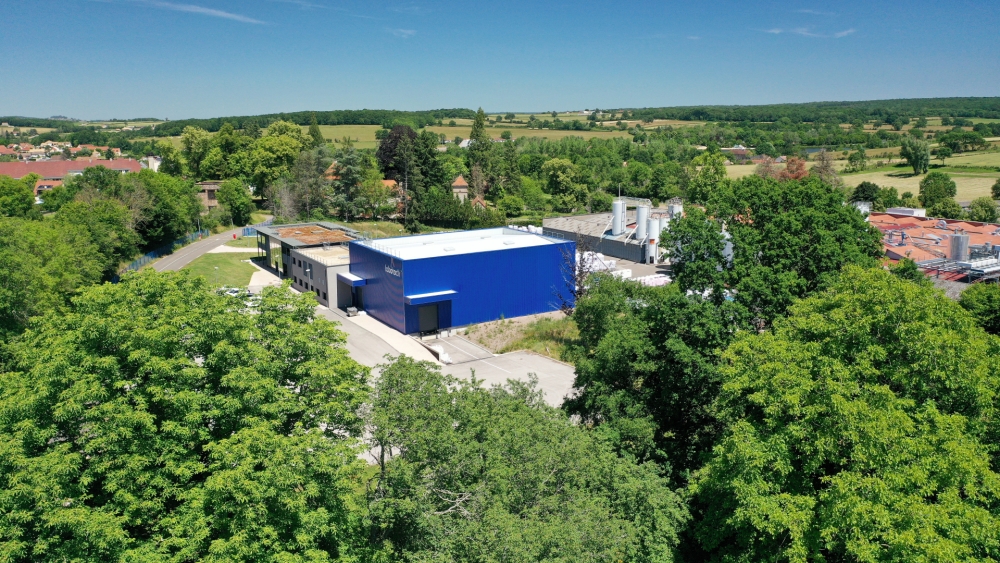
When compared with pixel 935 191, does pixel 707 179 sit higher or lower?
higher

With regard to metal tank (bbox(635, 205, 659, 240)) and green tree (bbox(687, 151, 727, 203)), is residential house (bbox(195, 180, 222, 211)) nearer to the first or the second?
metal tank (bbox(635, 205, 659, 240))

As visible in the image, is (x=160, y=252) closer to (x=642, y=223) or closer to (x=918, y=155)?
(x=642, y=223)

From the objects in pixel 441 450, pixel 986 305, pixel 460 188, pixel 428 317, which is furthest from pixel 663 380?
pixel 460 188

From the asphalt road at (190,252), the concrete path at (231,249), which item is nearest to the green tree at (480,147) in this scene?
the asphalt road at (190,252)

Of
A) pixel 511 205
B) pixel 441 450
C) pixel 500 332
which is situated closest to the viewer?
pixel 441 450

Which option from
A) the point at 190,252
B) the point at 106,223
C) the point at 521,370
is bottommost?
the point at 521,370

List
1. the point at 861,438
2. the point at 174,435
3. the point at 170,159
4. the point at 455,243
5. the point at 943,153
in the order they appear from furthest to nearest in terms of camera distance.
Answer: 1. the point at 943,153
2. the point at 170,159
3. the point at 455,243
4. the point at 174,435
5. the point at 861,438

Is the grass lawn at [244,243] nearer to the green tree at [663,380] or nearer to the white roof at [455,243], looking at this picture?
the white roof at [455,243]
